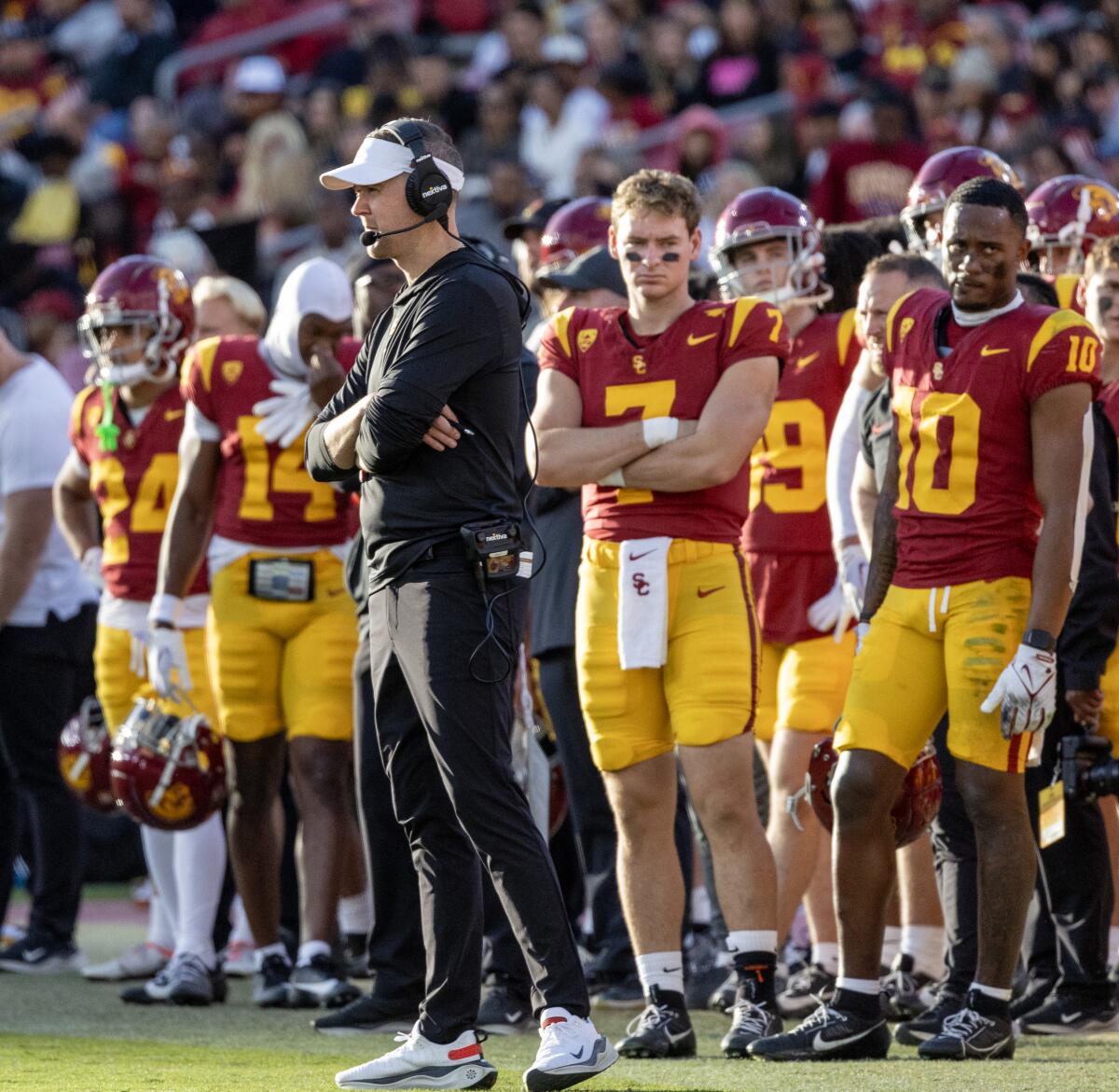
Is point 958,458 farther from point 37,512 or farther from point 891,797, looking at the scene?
point 37,512

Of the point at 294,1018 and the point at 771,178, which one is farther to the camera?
the point at 771,178

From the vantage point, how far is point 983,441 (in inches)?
200

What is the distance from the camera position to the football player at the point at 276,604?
21.3 ft

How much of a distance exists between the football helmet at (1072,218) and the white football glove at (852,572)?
147 cm

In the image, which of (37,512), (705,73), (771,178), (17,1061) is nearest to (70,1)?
(705,73)

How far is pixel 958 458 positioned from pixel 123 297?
332 cm

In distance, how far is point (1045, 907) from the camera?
5.96m

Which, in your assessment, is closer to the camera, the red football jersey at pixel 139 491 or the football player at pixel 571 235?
the red football jersey at pixel 139 491

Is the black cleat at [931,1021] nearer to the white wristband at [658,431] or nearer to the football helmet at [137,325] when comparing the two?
the white wristband at [658,431]

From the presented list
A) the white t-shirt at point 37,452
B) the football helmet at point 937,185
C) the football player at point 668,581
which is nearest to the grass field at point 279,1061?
the football player at point 668,581

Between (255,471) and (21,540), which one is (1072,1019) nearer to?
(255,471)

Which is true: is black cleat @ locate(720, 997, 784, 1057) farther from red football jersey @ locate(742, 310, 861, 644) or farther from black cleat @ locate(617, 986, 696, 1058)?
red football jersey @ locate(742, 310, 861, 644)

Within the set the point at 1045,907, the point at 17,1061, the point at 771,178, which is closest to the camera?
the point at 17,1061

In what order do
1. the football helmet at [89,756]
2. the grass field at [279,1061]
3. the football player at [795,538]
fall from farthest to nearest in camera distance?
1. the football helmet at [89,756]
2. the football player at [795,538]
3. the grass field at [279,1061]
